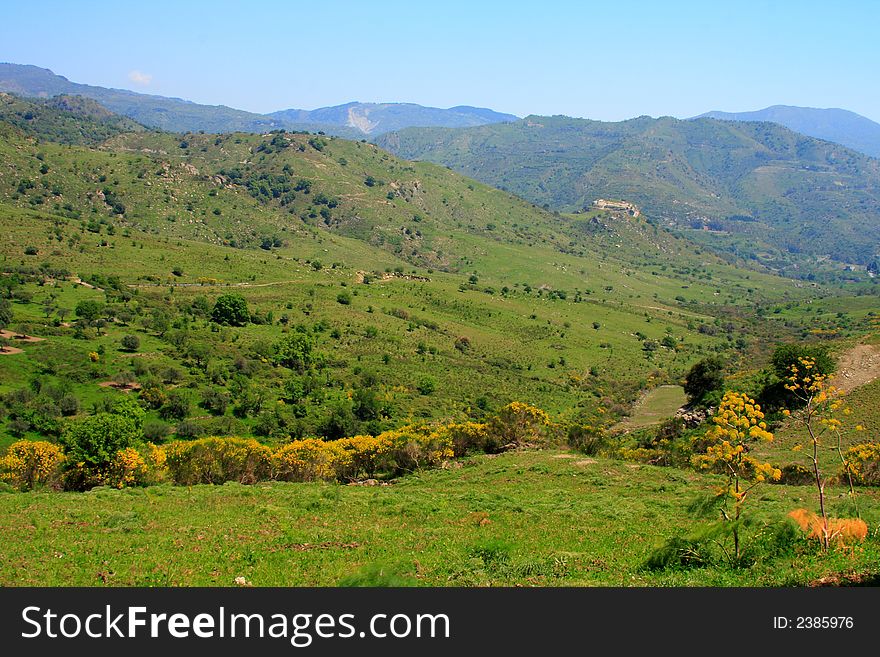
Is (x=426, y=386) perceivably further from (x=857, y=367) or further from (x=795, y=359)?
(x=857, y=367)

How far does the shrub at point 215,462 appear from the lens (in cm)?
4025

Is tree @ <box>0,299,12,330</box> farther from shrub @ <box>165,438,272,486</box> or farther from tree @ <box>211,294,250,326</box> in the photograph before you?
shrub @ <box>165,438,272,486</box>

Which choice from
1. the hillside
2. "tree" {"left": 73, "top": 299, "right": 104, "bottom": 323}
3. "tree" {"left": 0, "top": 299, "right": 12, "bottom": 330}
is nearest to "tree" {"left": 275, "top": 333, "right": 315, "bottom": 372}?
the hillside

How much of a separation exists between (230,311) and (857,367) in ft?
295

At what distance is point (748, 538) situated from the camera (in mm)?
18078

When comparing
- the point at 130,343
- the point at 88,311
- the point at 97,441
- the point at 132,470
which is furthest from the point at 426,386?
the point at 97,441

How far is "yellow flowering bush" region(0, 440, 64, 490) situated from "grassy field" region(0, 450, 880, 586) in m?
8.48

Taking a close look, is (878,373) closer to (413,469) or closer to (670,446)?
(670,446)

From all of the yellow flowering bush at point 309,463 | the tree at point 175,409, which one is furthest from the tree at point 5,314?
the yellow flowering bush at point 309,463

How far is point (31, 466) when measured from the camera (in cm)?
3806

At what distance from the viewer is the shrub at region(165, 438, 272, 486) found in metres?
40.2

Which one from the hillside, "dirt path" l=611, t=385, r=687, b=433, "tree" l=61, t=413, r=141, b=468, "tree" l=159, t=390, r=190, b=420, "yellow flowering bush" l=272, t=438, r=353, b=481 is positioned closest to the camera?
"tree" l=61, t=413, r=141, b=468

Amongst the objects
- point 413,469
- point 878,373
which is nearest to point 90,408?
point 413,469
